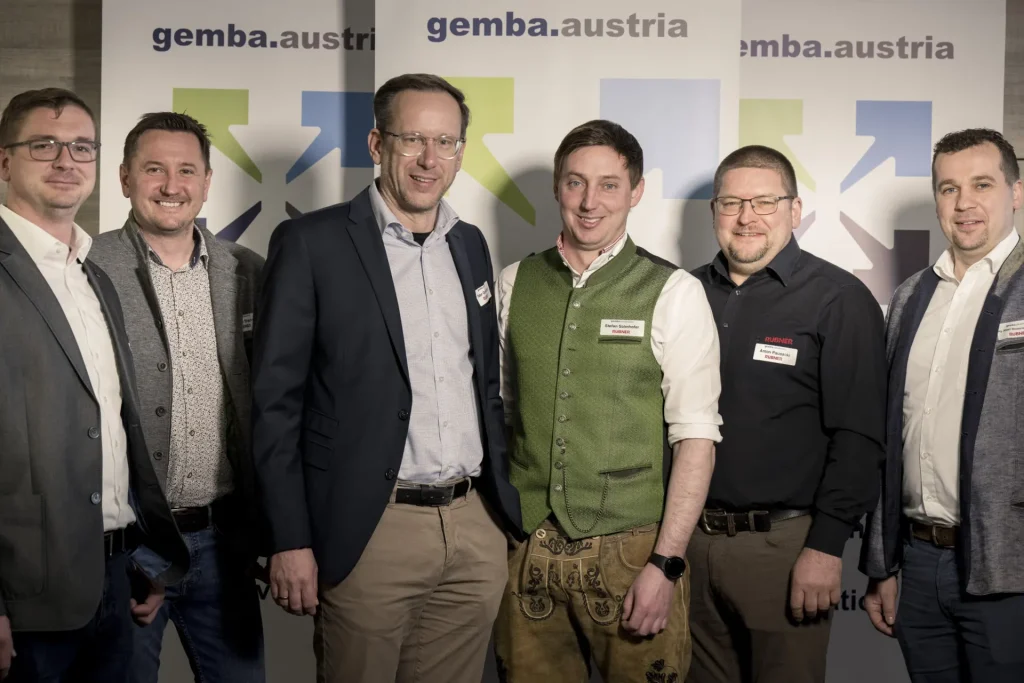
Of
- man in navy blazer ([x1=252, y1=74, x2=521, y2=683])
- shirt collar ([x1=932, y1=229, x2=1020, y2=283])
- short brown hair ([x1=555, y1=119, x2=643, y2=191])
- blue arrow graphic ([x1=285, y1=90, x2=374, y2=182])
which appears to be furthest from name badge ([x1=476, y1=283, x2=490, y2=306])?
blue arrow graphic ([x1=285, y1=90, x2=374, y2=182])

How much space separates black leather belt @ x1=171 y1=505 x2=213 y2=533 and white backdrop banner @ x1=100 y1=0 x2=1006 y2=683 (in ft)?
4.47

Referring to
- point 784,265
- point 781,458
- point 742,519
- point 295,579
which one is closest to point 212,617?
point 295,579

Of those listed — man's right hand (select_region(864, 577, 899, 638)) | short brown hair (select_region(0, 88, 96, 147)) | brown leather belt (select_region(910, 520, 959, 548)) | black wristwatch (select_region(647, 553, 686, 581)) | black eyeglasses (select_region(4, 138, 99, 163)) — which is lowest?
man's right hand (select_region(864, 577, 899, 638))

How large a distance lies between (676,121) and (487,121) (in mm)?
677

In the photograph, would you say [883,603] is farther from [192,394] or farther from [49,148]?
[49,148]

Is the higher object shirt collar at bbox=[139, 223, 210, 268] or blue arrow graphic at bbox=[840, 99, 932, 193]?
blue arrow graphic at bbox=[840, 99, 932, 193]

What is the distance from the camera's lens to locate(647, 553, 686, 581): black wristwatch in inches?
91.5

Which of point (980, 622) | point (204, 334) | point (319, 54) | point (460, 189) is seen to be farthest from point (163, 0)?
point (980, 622)

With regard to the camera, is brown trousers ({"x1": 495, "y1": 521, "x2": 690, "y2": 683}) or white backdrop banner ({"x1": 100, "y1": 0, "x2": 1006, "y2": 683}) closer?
brown trousers ({"x1": 495, "y1": 521, "x2": 690, "y2": 683})

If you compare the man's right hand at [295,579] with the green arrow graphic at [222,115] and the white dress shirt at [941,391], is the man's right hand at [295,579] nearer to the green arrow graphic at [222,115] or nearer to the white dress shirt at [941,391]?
the white dress shirt at [941,391]

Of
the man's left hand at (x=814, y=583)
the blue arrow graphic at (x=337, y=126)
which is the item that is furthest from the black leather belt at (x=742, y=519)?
the blue arrow graphic at (x=337, y=126)

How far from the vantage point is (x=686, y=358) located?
241 centimetres

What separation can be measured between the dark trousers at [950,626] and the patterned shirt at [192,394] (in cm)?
190

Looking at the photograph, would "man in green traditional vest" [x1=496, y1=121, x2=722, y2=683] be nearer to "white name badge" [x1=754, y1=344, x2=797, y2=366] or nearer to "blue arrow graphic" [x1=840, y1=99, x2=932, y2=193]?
"white name badge" [x1=754, y1=344, x2=797, y2=366]
